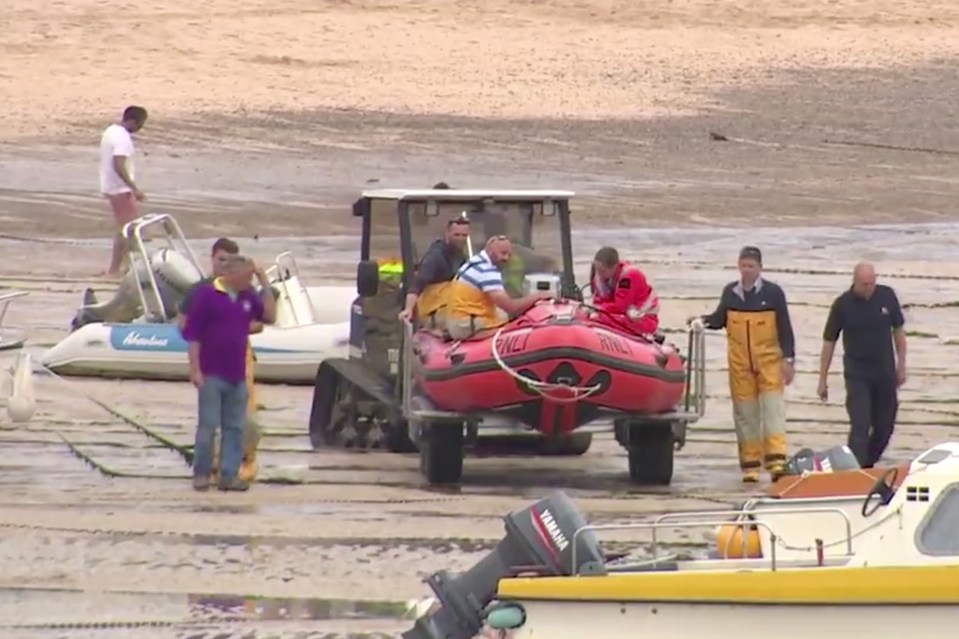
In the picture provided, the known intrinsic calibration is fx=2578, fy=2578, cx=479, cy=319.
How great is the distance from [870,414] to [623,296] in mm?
1579

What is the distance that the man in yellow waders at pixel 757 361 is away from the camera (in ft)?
48.9

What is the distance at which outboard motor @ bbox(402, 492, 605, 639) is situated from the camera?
387 inches

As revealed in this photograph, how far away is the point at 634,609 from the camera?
9586 mm

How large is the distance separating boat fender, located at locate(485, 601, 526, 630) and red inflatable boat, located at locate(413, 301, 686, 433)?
14.5 feet

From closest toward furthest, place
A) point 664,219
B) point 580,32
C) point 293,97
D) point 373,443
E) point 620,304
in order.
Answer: point 620,304 → point 373,443 → point 664,219 → point 293,97 → point 580,32

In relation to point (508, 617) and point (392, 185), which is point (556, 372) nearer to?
point (508, 617)

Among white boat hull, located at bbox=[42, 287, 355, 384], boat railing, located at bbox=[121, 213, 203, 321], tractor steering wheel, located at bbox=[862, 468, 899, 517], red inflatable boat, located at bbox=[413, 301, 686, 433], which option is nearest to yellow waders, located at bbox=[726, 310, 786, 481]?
red inflatable boat, located at bbox=[413, 301, 686, 433]

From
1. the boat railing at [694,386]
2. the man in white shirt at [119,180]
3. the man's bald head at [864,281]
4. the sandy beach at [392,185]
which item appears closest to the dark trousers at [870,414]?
the man's bald head at [864,281]

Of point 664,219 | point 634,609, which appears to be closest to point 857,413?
point 634,609

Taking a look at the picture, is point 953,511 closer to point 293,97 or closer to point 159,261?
point 159,261

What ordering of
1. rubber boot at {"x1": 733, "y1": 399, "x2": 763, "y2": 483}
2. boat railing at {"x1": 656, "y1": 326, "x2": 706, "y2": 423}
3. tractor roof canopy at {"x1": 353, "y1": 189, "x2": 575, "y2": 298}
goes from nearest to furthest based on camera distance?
boat railing at {"x1": 656, "y1": 326, "x2": 706, "y2": 423} → rubber boot at {"x1": 733, "y1": 399, "x2": 763, "y2": 483} → tractor roof canopy at {"x1": 353, "y1": 189, "x2": 575, "y2": 298}

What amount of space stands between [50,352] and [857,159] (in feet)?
61.4

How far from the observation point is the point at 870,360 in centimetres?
1483

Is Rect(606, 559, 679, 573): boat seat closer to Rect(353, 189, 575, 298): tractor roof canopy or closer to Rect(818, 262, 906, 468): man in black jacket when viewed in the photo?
Rect(818, 262, 906, 468): man in black jacket
